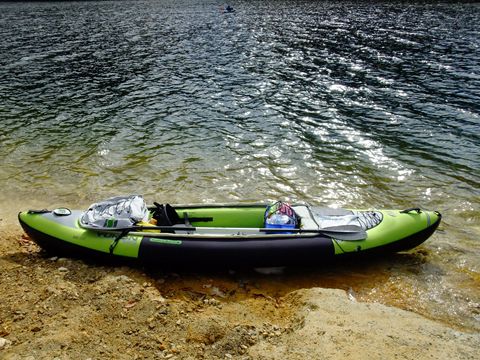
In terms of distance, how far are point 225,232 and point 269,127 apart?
8724 millimetres

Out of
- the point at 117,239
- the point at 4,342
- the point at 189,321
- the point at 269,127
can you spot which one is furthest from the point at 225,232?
the point at 269,127

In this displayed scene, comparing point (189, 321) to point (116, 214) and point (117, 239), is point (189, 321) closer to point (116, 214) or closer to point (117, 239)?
point (117, 239)

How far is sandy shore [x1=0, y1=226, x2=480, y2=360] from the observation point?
21.1ft

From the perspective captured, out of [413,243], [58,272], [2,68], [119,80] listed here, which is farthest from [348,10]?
[58,272]

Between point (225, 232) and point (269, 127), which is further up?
point (225, 232)

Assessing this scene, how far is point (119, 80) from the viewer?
→ 948 inches

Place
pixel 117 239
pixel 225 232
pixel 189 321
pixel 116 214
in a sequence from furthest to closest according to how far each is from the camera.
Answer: pixel 116 214 < pixel 225 232 < pixel 117 239 < pixel 189 321

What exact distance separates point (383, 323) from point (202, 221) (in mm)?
4822

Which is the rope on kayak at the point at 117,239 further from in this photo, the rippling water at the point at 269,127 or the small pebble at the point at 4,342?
the rippling water at the point at 269,127

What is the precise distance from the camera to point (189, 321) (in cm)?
721

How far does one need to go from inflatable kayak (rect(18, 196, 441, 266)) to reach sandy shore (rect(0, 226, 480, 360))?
495 millimetres

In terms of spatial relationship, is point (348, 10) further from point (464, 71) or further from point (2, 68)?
point (2, 68)

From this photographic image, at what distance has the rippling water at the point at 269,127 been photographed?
12.1m

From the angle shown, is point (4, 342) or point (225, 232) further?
point (225, 232)
